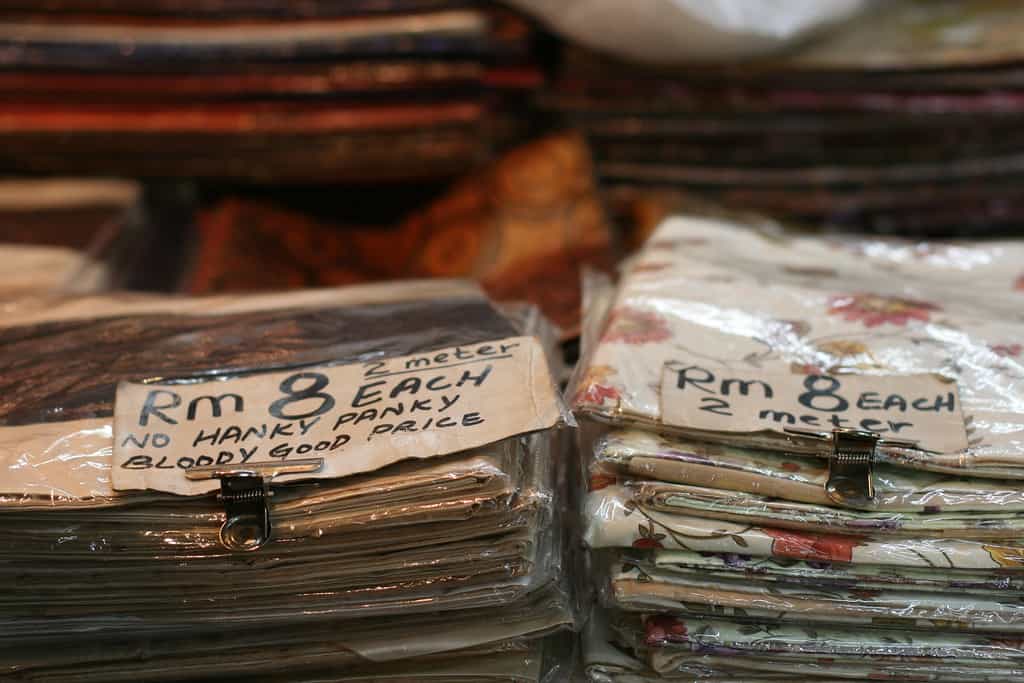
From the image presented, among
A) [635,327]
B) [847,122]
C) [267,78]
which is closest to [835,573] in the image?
[635,327]

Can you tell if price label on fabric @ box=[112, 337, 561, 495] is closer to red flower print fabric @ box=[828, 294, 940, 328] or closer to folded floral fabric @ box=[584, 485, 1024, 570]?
folded floral fabric @ box=[584, 485, 1024, 570]

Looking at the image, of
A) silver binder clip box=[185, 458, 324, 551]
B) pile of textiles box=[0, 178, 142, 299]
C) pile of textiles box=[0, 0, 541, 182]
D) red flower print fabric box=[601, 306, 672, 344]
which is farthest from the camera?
pile of textiles box=[0, 0, 541, 182]

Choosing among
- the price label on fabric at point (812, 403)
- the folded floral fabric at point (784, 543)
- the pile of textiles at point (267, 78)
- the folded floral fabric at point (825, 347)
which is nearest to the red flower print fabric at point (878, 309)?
the folded floral fabric at point (825, 347)

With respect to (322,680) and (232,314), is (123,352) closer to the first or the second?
(232,314)

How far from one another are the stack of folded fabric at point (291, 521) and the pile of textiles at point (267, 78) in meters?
0.68

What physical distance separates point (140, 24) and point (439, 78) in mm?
462

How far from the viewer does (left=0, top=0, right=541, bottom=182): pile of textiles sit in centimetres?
139

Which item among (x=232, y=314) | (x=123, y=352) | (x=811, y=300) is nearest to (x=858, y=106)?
(x=811, y=300)

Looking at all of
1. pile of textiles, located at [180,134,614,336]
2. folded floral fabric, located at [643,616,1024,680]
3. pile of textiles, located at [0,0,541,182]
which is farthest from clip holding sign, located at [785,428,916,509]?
pile of textiles, located at [0,0,541,182]

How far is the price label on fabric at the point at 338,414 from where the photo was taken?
0.71 m

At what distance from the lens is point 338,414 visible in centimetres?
76

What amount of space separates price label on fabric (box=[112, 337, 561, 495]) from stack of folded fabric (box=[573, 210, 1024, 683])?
0.08 metres

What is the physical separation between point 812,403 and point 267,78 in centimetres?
99

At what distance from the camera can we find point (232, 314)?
3.22ft
